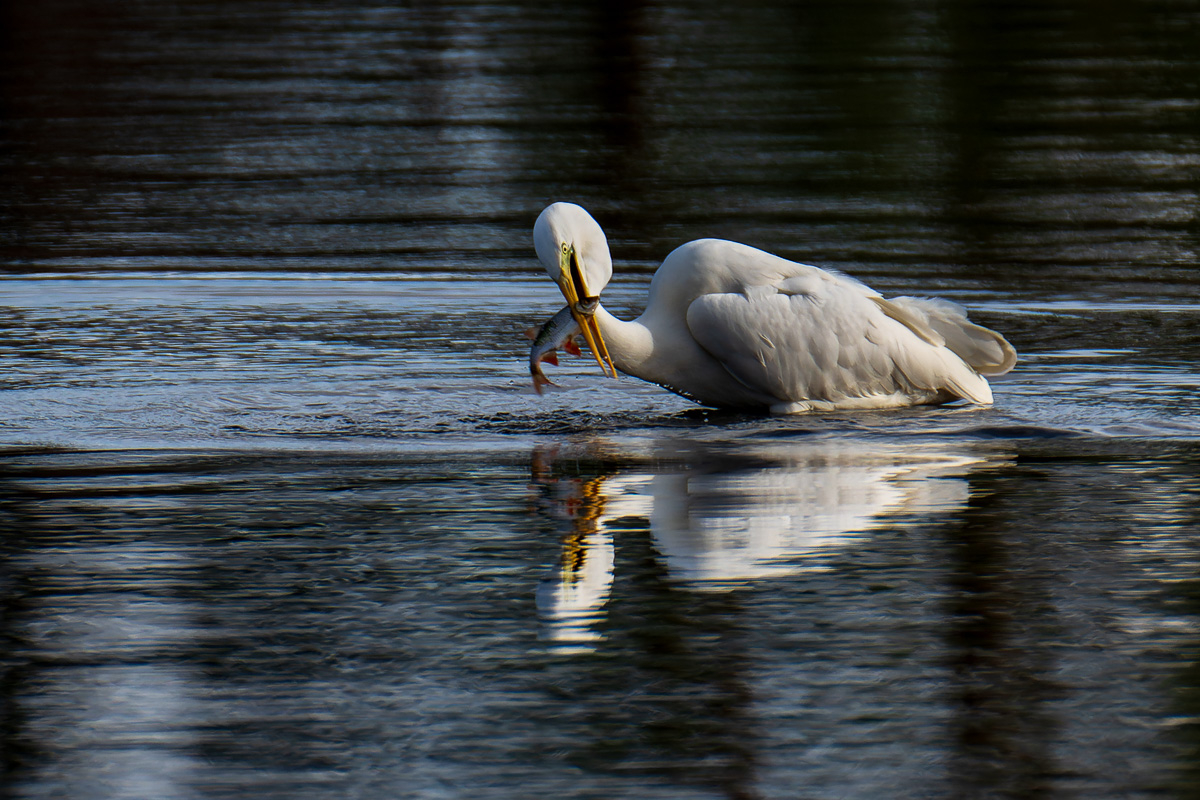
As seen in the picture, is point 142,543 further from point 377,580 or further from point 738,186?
point 738,186

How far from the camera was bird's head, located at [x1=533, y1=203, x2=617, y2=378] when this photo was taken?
26.9ft

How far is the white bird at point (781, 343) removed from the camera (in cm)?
922

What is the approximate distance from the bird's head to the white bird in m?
0.36

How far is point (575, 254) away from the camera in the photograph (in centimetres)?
834

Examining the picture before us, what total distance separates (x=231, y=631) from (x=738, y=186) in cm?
1276

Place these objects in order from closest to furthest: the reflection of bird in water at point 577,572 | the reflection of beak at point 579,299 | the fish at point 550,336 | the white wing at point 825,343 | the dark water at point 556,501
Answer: the dark water at point 556,501
the reflection of bird in water at point 577,572
the reflection of beak at point 579,299
the fish at point 550,336
the white wing at point 825,343

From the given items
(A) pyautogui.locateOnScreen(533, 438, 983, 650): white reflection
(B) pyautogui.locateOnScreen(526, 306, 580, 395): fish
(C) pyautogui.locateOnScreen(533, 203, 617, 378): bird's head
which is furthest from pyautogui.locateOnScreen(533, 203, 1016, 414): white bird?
(A) pyautogui.locateOnScreen(533, 438, 983, 650): white reflection

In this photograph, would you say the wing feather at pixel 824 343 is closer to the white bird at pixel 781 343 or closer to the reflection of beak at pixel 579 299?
the white bird at pixel 781 343

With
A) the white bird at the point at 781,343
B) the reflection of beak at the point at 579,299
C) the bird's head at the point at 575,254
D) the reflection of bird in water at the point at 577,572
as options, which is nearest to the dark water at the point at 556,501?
the reflection of bird in water at the point at 577,572

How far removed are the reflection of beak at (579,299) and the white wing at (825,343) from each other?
1.75 feet

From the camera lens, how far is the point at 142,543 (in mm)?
6445

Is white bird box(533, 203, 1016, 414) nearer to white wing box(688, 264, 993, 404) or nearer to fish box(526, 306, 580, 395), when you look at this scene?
white wing box(688, 264, 993, 404)

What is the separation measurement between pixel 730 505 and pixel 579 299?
1.92 meters

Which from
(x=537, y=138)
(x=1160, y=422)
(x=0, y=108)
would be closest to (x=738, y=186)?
(x=537, y=138)
